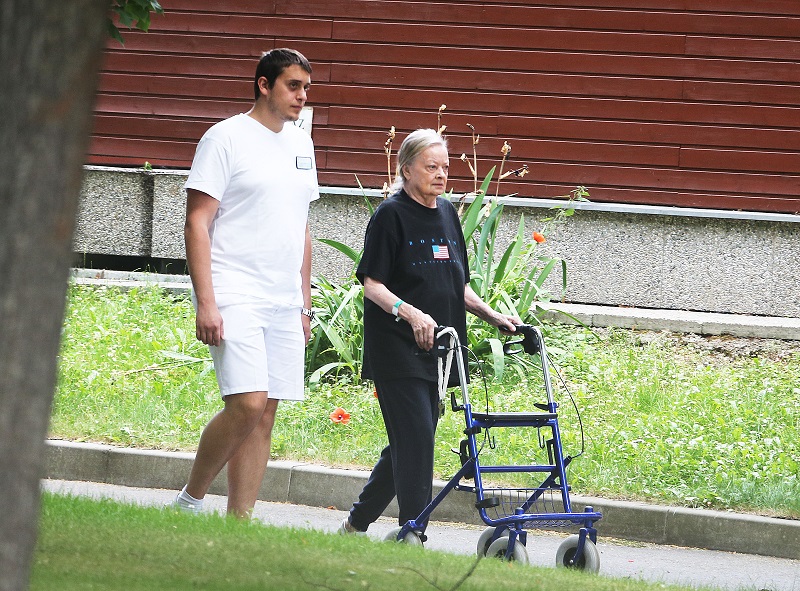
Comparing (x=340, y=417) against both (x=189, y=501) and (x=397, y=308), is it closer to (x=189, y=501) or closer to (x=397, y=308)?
(x=189, y=501)

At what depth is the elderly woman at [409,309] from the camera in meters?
5.53

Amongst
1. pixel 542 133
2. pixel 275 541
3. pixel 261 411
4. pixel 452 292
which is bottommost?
pixel 275 541

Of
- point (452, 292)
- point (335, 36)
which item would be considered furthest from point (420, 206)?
point (335, 36)

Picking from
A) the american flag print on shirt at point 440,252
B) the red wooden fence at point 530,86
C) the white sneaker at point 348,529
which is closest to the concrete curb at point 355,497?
the white sneaker at point 348,529

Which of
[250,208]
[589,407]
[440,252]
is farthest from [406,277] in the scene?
[589,407]

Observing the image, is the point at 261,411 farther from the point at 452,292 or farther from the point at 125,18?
the point at 125,18

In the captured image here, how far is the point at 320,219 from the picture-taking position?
12.6 meters

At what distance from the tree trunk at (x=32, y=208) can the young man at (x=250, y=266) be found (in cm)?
286

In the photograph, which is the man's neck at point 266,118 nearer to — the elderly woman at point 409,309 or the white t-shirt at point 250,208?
the white t-shirt at point 250,208

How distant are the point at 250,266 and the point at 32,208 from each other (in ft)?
10.2

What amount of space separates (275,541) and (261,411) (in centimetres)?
73

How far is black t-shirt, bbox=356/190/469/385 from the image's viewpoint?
561 centimetres

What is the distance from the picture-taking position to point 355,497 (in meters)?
7.49

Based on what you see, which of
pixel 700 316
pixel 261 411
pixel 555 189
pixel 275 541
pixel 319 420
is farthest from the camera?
pixel 555 189
